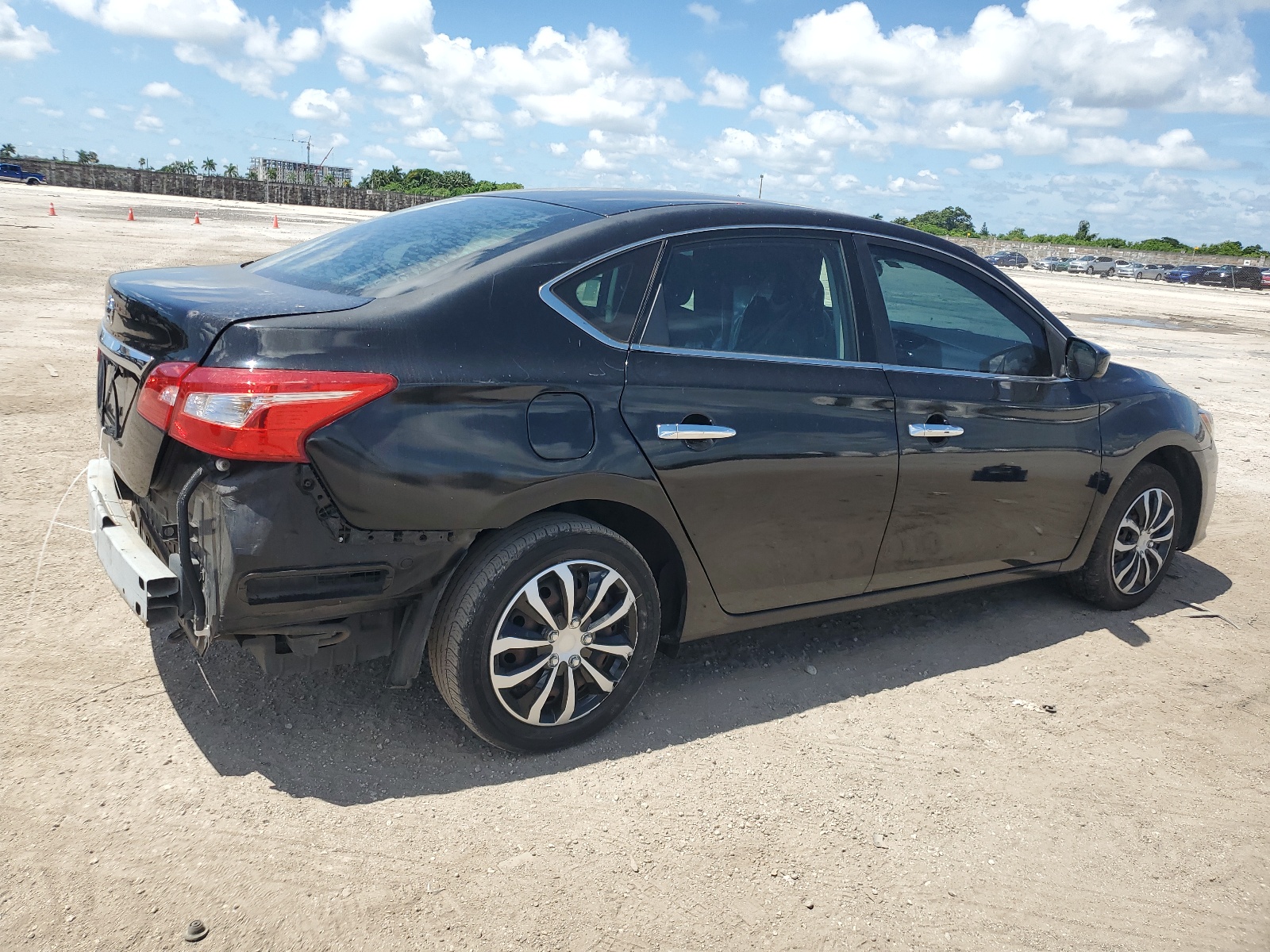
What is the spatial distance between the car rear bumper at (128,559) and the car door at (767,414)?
1457 mm

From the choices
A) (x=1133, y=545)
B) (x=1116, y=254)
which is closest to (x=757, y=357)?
(x=1133, y=545)

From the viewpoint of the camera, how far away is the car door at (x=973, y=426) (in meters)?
4.00

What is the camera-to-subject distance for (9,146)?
312 ft

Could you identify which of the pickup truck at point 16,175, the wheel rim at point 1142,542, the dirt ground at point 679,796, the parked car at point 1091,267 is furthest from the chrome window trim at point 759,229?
the pickup truck at point 16,175

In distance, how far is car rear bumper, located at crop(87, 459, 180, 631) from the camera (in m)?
2.89

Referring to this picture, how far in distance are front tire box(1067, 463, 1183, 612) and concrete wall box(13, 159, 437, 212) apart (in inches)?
2615

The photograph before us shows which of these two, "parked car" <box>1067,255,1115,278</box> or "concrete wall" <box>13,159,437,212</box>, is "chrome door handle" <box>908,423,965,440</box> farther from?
"parked car" <box>1067,255,1115,278</box>

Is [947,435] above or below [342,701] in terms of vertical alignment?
above

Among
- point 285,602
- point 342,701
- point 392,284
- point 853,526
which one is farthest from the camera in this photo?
point 853,526

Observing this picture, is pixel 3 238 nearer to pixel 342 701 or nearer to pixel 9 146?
pixel 342 701

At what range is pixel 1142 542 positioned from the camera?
5.05 meters

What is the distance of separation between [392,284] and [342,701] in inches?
58.8

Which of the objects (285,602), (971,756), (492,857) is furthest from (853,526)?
(285,602)

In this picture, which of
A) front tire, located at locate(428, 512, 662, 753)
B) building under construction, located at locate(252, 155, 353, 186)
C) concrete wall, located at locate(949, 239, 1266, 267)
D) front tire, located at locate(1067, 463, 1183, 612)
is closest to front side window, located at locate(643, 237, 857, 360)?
front tire, located at locate(428, 512, 662, 753)
